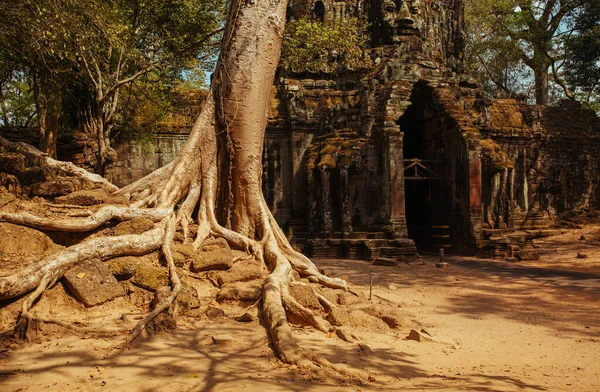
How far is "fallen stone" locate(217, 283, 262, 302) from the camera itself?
5.04 meters

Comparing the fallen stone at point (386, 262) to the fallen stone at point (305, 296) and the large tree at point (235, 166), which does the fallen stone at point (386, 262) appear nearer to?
the large tree at point (235, 166)

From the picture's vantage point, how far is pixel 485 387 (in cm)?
346

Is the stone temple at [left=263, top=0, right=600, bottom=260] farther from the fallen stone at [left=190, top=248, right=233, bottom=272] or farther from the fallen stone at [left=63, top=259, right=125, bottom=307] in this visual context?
the fallen stone at [left=63, top=259, right=125, bottom=307]

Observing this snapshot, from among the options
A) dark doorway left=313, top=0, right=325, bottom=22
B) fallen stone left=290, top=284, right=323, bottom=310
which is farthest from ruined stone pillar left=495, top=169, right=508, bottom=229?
fallen stone left=290, top=284, right=323, bottom=310

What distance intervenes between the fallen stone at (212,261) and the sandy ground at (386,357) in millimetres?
1173

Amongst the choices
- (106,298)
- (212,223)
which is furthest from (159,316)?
(212,223)

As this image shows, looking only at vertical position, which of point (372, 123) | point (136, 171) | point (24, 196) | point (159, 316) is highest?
point (372, 123)

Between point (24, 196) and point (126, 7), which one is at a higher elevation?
point (126, 7)

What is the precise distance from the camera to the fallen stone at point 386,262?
1145 cm

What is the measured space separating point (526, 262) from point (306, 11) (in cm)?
1196

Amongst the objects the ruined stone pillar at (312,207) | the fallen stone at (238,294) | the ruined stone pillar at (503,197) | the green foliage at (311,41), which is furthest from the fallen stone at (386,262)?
the fallen stone at (238,294)

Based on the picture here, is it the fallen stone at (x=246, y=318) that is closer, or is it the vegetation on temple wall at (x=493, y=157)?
the fallen stone at (x=246, y=318)

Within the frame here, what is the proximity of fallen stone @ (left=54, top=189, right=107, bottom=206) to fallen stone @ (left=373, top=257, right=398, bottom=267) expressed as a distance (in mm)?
7252

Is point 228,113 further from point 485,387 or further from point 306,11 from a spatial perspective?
point 306,11
